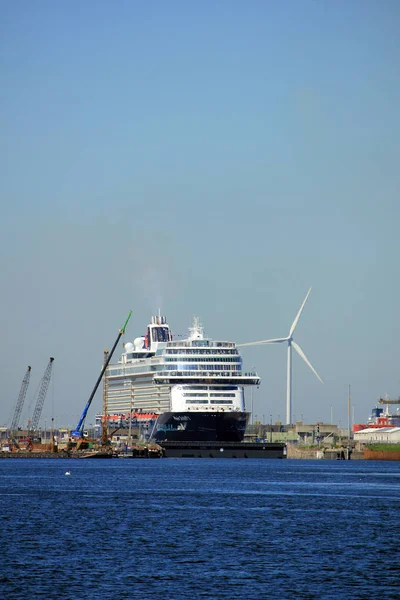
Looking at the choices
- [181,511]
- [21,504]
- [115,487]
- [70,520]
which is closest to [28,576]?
[70,520]

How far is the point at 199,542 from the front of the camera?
63.1 m

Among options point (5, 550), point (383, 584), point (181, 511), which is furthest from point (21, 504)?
point (383, 584)

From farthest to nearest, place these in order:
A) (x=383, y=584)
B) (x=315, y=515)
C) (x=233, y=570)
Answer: (x=315, y=515), (x=233, y=570), (x=383, y=584)

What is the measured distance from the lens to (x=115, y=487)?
114 metres

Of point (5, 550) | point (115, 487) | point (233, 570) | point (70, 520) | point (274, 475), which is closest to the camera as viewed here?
point (233, 570)

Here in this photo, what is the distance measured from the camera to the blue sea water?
48.0 meters

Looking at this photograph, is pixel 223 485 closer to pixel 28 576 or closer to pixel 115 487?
pixel 115 487

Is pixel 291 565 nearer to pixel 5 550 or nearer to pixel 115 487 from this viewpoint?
pixel 5 550

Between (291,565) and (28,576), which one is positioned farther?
(291,565)

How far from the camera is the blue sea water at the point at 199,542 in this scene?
48.0 m

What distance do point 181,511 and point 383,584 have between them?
3571 cm

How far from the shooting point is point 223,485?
117625 mm

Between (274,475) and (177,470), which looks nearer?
(274,475)

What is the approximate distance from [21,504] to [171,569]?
39.2 m
